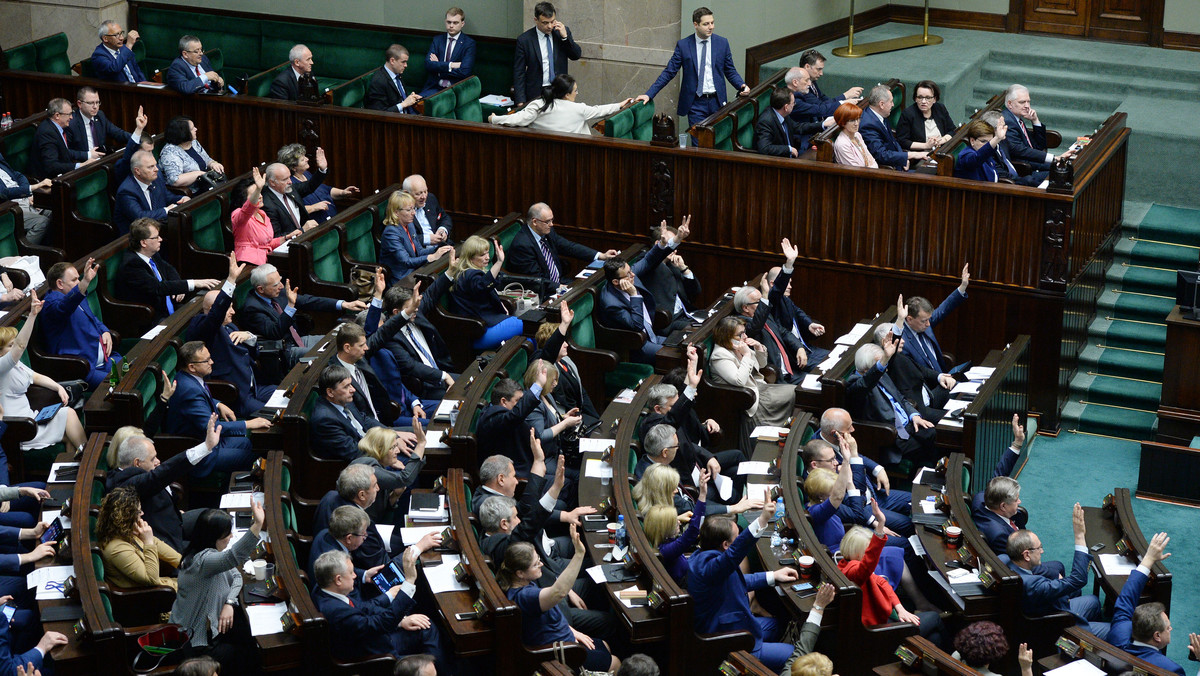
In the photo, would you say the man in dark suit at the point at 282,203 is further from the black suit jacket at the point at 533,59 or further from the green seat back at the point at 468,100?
the black suit jacket at the point at 533,59

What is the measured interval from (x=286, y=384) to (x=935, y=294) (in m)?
4.25

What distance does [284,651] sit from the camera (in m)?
5.50

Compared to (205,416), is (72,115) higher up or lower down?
higher up

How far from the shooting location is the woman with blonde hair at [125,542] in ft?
19.2

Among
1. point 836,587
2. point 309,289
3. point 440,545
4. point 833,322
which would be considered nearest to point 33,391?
point 309,289

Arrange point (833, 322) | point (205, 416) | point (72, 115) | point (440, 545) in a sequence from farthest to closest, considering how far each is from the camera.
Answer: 1. point (72, 115)
2. point (833, 322)
3. point (205, 416)
4. point (440, 545)

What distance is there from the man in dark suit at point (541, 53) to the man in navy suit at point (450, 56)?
0.65 m

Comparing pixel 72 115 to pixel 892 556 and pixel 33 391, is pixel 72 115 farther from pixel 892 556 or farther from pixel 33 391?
pixel 892 556

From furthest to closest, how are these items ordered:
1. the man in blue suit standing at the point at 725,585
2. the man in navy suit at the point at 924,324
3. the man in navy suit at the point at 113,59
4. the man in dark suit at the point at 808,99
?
the man in navy suit at the point at 113,59
the man in dark suit at the point at 808,99
the man in navy suit at the point at 924,324
the man in blue suit standing at the point at 725,585

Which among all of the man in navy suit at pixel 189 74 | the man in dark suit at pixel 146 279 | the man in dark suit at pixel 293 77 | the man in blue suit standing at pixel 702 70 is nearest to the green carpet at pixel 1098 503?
the man in blue suit standing at pixel 702 70

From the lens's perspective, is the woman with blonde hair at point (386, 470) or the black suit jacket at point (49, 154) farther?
the black suit jacket at point (49, 154)

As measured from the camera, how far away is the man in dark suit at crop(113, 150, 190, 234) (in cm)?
930

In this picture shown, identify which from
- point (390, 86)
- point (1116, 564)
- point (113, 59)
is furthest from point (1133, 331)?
point (113, 59)

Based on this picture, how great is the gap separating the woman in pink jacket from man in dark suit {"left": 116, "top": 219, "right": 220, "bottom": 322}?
595 mm
